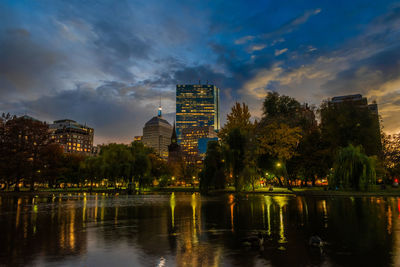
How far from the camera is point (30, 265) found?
303 inches

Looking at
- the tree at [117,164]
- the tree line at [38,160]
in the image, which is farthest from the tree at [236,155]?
the tree at [117,164]

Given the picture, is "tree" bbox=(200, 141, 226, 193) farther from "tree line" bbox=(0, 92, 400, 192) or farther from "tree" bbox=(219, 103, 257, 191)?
"tree" bbox=(219, 103, 257, 191)

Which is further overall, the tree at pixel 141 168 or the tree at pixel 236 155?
the tree at pixel 141 168

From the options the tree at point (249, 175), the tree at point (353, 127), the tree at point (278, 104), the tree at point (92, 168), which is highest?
the tree at point (278, 104)

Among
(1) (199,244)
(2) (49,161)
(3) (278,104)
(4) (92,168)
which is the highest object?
(3) (278,104)

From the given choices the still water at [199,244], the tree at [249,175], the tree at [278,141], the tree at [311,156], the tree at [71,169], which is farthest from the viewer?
the tree at [71,169]

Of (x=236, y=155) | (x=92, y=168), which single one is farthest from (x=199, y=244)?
(x=92, y=168)

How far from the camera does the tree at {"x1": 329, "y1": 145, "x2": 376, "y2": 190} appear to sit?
132 ft

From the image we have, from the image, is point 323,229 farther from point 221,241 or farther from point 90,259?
point 90,259

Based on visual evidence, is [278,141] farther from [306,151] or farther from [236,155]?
[306,151]

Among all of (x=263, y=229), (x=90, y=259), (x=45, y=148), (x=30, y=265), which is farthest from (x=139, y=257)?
(x=45, y=148)

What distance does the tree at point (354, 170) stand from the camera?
132ft

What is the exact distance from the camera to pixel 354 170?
40.7 metres

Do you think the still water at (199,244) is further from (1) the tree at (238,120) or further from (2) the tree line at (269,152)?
(1) the tree at (238,120)
